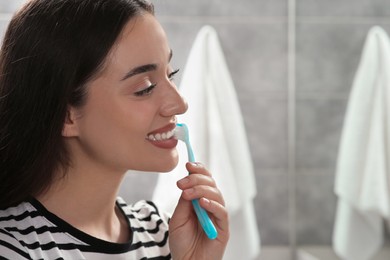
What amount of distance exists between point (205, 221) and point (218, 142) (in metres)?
0.95

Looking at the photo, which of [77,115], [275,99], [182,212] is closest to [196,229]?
[182,212]

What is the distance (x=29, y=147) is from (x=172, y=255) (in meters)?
0.33

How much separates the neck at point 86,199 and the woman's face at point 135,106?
5 cm

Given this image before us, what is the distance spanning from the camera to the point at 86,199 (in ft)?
4.26

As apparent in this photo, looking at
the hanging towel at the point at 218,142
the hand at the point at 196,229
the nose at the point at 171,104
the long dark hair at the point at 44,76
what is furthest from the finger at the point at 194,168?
the hanging towel at the point at 218,142

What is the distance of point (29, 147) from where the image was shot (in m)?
1.25

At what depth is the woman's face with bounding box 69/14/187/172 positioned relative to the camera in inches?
48.9

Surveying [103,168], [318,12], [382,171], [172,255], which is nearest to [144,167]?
[103,168]

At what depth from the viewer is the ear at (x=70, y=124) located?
1.27 m

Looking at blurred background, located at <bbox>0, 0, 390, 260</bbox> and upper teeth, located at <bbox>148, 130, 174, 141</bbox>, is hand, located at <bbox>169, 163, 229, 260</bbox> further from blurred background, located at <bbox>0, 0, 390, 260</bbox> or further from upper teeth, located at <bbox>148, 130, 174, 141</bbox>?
blurred background, located at <bbox>0, 0, 390, 260</bbox>

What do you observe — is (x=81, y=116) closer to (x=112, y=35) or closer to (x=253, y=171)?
(x=112, y=35)

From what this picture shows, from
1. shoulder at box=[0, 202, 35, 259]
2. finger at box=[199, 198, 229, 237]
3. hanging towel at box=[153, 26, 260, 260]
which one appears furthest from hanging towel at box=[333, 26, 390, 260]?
shoulder at box=[0, 202, 35, 259]

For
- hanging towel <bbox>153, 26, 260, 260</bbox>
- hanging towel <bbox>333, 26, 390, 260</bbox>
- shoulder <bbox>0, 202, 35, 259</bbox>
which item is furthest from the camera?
hanging towel <bbox>153, 26, 260, 260</bbox>

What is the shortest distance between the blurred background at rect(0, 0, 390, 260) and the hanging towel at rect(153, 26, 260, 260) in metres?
0.08
